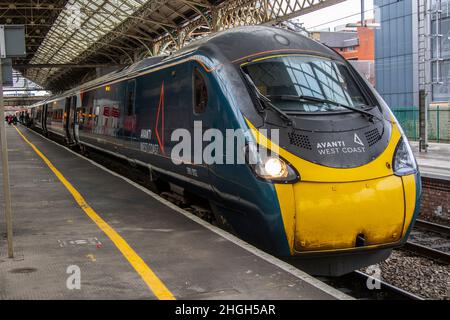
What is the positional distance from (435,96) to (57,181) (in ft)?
92.1

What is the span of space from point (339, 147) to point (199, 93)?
2204 millimetres

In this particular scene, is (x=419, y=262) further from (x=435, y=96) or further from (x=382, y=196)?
(x=435, y=96)

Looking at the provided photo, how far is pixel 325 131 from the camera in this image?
589cm

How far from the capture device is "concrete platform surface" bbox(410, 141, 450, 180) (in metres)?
12.9

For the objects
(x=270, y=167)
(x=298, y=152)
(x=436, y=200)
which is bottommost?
(x=436, y=200)

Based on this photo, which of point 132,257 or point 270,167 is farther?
point 132,257

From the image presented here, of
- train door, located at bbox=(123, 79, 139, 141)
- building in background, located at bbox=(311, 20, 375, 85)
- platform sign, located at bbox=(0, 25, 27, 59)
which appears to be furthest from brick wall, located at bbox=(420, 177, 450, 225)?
building in background, located at bbox=(311, 20, 375, 85)

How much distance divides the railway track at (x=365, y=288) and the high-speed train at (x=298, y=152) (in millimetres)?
621

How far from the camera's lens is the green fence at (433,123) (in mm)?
25109

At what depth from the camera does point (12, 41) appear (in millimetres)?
5781

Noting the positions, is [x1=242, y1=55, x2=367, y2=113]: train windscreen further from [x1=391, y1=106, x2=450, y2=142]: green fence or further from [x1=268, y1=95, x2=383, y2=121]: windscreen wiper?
[x1=391, y1=106, x2=450, y2=142]: green fence

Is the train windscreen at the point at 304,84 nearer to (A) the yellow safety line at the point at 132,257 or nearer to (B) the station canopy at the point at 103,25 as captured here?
(A) the yellow safety line at the point at 132,257

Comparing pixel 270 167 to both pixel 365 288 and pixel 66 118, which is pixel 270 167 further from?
pixel 66 118

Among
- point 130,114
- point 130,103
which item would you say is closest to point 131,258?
point 130,114
